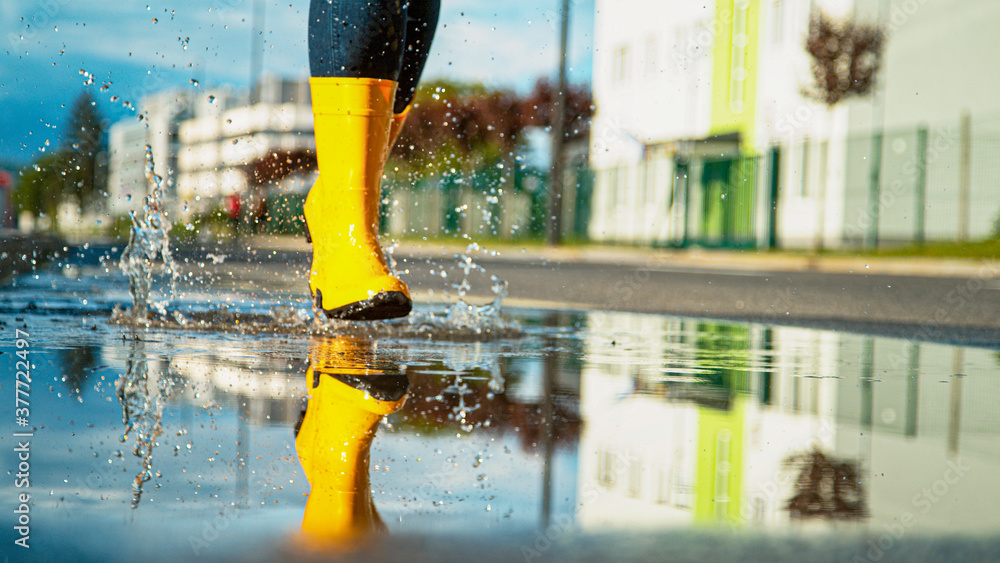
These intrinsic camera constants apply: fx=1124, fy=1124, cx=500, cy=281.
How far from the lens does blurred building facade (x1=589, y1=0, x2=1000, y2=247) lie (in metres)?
17.1

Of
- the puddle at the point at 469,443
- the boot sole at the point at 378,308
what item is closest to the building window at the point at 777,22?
the puddle at the point at 469,443

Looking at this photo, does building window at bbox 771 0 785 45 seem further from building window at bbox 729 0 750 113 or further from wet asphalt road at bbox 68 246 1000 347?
wet asphalt road at bbox 68 246 1000 347

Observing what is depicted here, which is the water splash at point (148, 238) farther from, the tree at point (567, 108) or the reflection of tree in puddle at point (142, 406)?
the tree at point (567, 108)

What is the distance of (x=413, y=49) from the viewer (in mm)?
3307

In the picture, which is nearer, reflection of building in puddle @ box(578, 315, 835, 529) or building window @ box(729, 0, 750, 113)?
reflection of building in puddle @ box(578, 315, 835, 529)

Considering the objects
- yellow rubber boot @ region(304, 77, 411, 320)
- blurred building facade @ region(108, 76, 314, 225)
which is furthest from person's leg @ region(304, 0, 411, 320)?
blurred building facade @ region(108, 76, 314, 225)

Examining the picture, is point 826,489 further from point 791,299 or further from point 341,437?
point 791,299

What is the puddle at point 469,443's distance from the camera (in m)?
1.18

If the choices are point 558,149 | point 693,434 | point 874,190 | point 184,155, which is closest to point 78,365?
point 693,434

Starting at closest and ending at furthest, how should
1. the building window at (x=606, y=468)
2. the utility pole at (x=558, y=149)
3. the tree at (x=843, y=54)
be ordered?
the building window at (x=606, y=468)
the tree at (x=843, y=54)
the utility pole at (x=558, y=149)

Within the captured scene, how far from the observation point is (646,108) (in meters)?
29.5

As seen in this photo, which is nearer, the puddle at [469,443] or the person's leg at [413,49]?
the puddle at [469,443]

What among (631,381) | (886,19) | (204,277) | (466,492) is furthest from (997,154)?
(466,492)

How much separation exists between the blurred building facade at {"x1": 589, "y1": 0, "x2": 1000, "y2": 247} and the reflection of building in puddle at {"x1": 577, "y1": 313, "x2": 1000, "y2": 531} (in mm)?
14045
